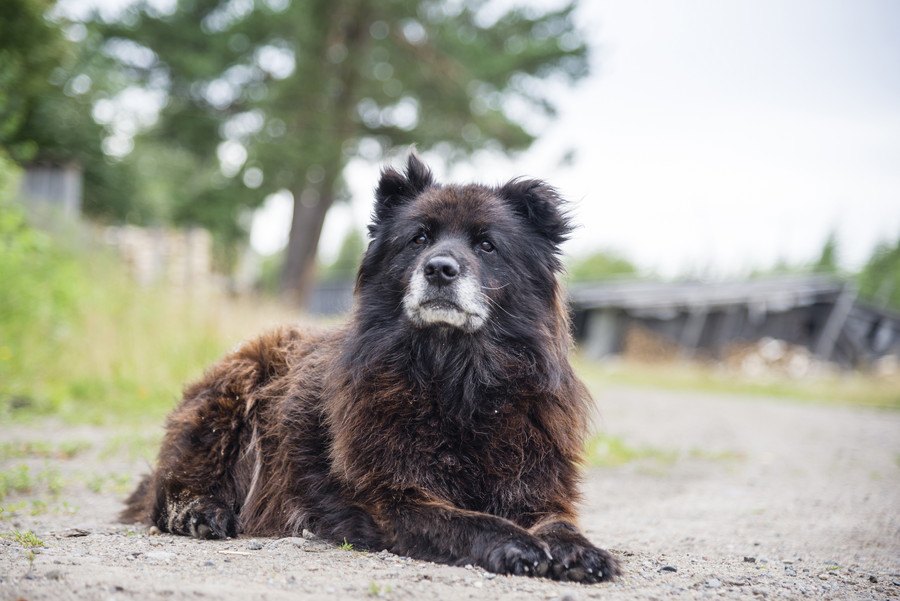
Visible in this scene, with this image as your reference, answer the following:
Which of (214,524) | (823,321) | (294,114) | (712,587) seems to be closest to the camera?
(712,587)

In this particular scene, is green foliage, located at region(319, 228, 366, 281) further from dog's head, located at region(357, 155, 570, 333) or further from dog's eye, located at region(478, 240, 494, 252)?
dog's eye, located at region(478, 240, 494, 252)

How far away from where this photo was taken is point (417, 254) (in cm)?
463

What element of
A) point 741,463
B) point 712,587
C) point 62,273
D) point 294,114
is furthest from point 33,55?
point 712,587

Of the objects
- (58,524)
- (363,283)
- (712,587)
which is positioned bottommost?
(58,524)

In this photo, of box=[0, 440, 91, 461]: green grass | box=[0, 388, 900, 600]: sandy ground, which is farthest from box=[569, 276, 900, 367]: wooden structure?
box=[0, 440, 91, 461]: green grass

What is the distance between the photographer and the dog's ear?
4863 mm

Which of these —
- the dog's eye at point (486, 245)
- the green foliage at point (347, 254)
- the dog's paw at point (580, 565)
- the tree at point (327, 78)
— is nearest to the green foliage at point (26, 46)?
the tree at point (327, 78)

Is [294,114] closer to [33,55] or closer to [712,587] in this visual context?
[33,55]

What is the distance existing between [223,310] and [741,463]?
871 centimetres

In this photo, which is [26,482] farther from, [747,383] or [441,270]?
[747,383]

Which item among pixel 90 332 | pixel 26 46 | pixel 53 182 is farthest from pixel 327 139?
pixel 90 332

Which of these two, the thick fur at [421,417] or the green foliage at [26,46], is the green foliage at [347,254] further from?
the thick fur at [421,417]

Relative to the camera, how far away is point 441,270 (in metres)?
4.15

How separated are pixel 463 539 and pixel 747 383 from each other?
20.1m
